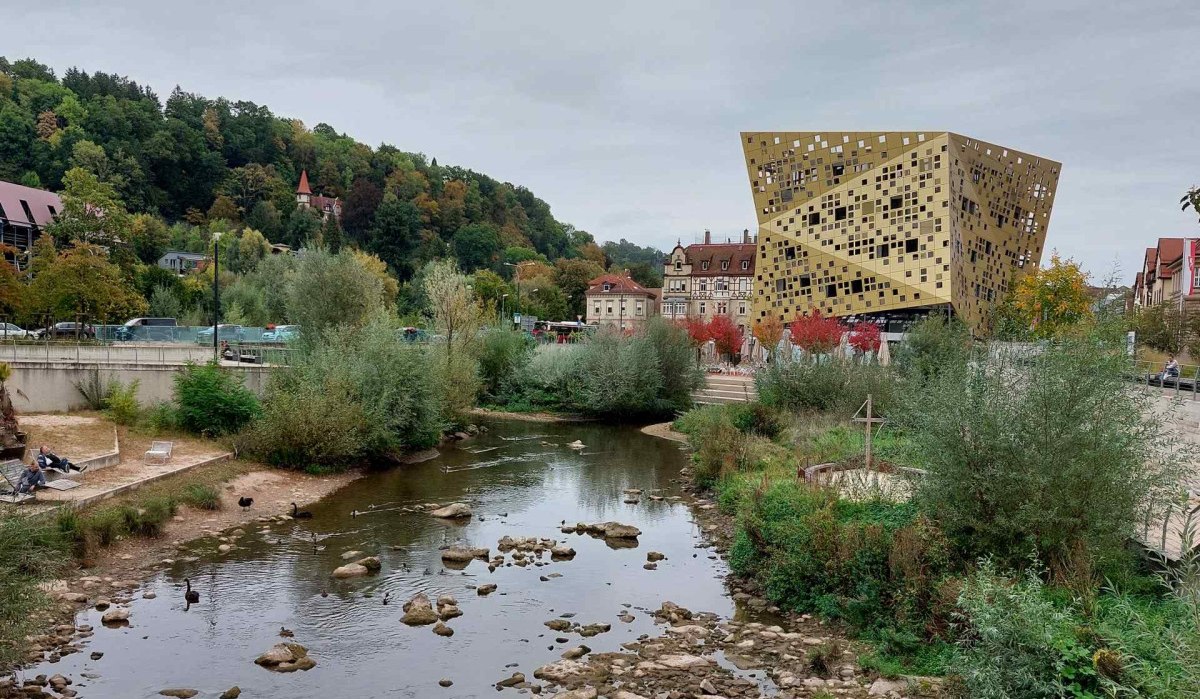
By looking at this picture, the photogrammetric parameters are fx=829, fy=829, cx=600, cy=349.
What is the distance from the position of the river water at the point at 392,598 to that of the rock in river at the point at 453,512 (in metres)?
0.30

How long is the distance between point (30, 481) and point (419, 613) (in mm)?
9636

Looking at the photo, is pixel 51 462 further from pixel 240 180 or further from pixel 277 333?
pixel 240 180

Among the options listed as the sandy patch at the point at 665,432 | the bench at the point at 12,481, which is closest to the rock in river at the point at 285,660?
the bench at the point at 12,481

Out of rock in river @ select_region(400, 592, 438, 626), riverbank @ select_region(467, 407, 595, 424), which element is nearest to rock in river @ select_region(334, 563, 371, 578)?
rock in river @ select_region(400, 592, 438, 626)

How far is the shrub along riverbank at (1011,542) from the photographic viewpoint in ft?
28.7

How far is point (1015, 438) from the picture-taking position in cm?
1146

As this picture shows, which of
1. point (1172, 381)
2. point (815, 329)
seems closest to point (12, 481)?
point (1172, 381)

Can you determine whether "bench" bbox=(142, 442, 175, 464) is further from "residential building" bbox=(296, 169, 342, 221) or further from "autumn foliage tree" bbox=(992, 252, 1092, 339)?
"residential building" bbox=(296, 169, 342, 221)

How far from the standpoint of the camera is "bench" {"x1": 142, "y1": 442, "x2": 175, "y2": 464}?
2165 centimetres

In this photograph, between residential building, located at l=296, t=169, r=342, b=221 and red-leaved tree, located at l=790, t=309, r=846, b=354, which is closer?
red-leaved tree, located at l=790, t=309, r=846, b=354

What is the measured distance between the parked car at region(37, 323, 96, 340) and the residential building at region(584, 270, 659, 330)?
5277 centimetres

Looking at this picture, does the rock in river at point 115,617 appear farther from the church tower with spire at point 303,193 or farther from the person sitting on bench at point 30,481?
the church tower with spire at point 303,193

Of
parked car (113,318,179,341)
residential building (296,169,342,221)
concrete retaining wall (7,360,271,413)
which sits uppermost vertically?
residential building (296,169,342,221)

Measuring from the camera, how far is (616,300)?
94375 millimetres
